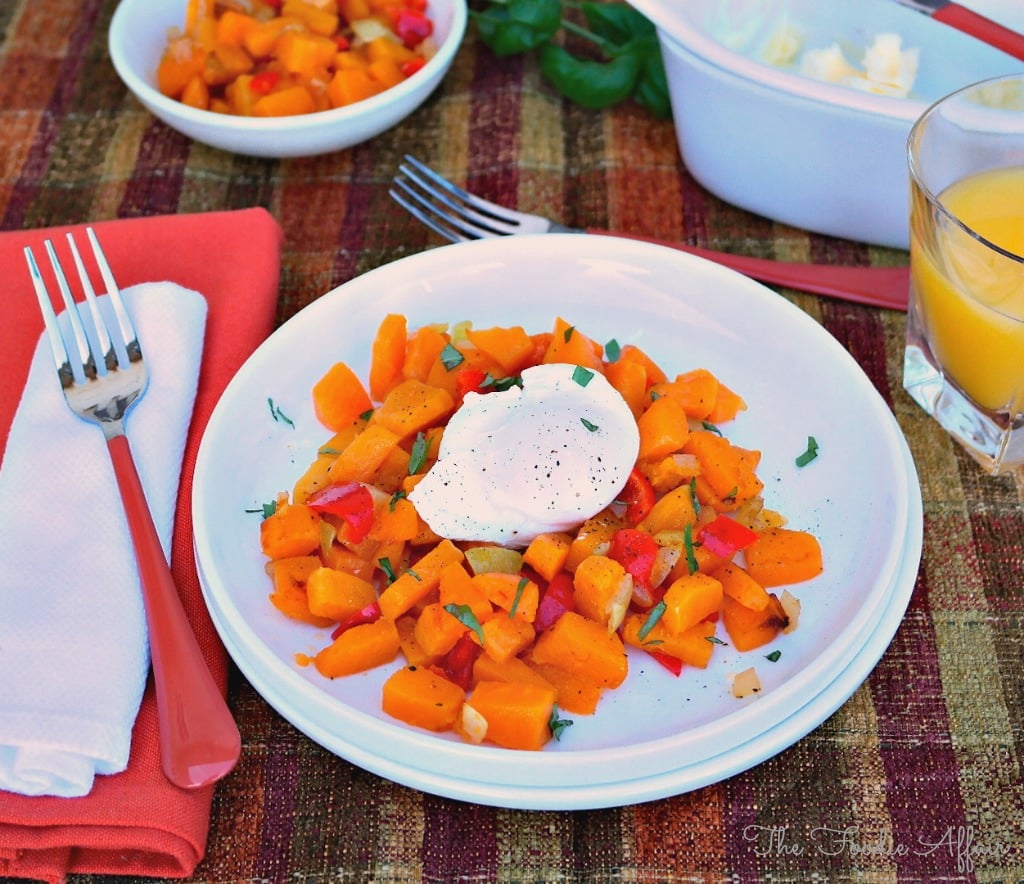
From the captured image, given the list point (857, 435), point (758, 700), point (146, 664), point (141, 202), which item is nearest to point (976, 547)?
point (857, 435)

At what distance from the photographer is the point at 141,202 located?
9.82 feet

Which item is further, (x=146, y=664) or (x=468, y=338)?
(x=468, y=338)

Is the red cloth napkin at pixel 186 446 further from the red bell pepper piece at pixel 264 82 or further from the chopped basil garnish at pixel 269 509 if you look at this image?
the red bell pepper piece at pixel 264 82

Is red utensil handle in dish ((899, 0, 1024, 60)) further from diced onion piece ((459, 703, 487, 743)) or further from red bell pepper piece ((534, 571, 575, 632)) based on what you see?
diced onion piece ((459, 703, 487, 743))

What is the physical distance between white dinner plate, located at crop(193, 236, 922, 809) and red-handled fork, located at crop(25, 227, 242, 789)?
0.25 ft

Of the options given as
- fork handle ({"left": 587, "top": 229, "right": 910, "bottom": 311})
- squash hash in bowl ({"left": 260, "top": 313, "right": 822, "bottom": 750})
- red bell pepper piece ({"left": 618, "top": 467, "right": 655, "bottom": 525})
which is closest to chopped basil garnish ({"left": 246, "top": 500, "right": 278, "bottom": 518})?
squash hash in bowl ({"left": 260, "top": 313, "right": 822, "bottom": 750})

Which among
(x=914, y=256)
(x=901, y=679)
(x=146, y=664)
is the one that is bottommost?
(x=901, y=679)

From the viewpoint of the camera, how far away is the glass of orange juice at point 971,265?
1.99 metres

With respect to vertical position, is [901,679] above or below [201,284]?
below

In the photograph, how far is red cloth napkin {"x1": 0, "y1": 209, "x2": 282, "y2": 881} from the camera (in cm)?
165

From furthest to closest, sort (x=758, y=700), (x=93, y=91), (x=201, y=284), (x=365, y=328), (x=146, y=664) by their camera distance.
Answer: (x=93, y=91), (x=201, y=284), (x=365, y=328), (x=146, y=664), (x=758, y=700)

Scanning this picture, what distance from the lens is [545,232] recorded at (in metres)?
2.64

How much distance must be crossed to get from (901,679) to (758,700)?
0.42 metres

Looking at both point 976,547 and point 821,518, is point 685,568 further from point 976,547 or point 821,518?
point 976,547
